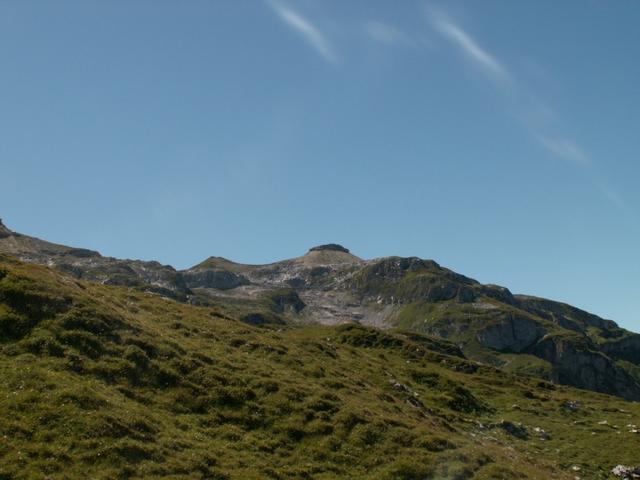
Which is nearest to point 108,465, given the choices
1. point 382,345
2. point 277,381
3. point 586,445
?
point 277,381

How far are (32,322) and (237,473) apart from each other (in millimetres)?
17622

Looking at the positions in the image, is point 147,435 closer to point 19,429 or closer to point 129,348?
point 19,429

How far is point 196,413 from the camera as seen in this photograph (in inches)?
1388

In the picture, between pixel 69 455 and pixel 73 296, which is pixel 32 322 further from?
pixel 69 455

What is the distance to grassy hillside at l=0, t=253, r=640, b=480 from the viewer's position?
90.5ft

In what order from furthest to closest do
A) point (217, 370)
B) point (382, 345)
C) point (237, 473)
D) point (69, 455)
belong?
point (382, 345) < point (217, 370) < point (237, 473) < point (69, 455)

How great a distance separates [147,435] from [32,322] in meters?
12.8

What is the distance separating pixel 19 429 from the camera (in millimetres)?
26516

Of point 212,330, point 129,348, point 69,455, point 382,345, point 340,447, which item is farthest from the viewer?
point 382,345

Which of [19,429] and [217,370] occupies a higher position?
[217,370]

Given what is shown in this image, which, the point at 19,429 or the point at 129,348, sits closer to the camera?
the point at 19,429

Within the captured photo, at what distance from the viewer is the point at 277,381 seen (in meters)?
41.7

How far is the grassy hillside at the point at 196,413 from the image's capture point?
90.5ft

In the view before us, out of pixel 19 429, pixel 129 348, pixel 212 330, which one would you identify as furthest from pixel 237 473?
pixel 212 330
